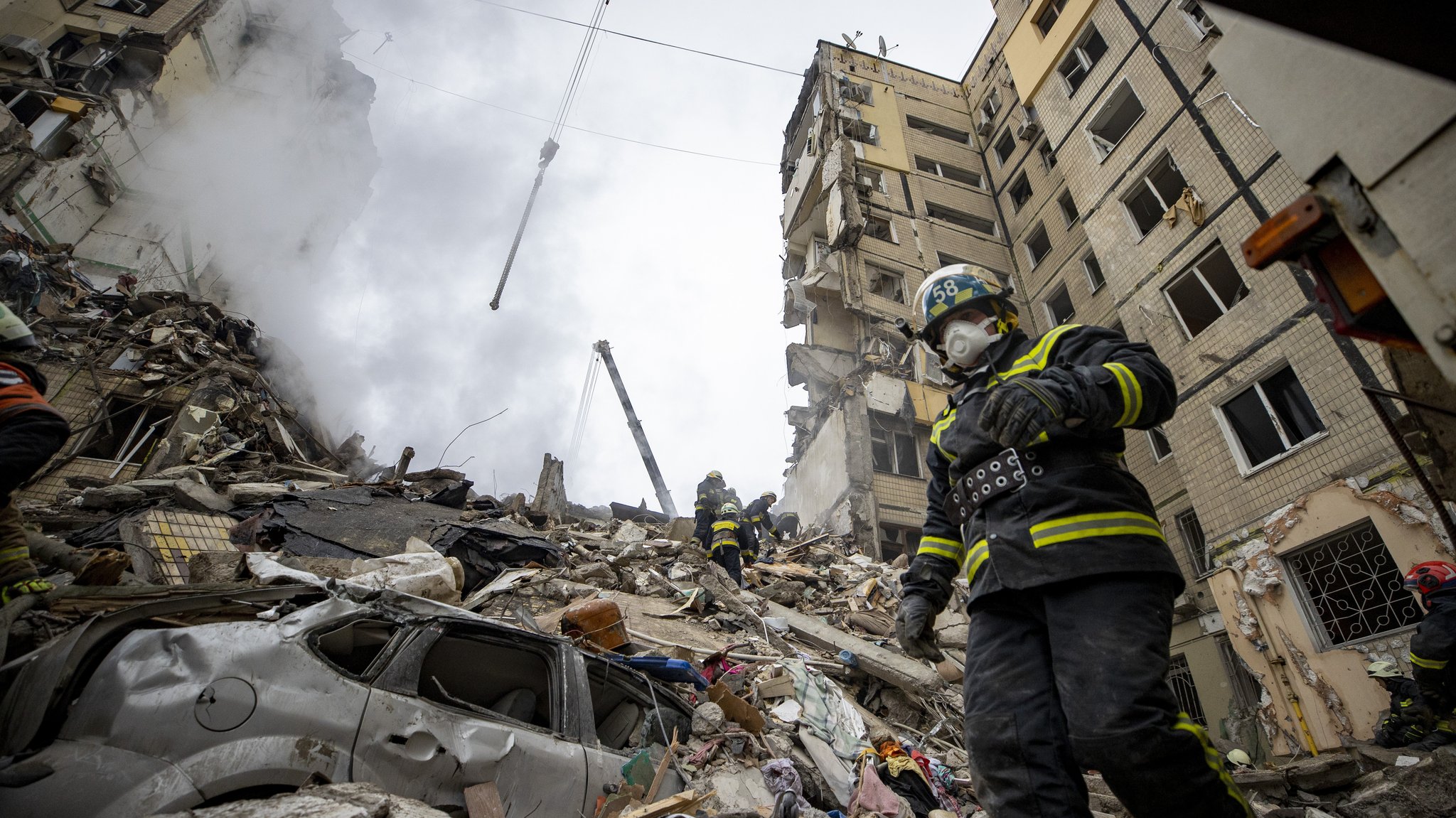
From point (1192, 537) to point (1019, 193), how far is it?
1380 cm

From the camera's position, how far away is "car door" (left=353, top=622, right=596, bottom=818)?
230 cm

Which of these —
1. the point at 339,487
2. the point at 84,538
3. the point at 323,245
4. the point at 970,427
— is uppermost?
the point at 323,245

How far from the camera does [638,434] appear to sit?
86.9 feet

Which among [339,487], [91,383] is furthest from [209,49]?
[339,487]

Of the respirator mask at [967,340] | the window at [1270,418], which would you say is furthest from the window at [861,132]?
the respirator mask at [967,340]

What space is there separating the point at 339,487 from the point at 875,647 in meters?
7.81

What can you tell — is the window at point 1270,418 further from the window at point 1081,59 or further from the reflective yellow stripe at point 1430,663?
the window at point 1081,59

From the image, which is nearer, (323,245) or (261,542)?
(261,542)

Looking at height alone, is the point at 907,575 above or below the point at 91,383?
below

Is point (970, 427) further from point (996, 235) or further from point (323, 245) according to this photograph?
point (323, 245)

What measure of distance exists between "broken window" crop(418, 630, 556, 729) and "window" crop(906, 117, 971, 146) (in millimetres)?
24869

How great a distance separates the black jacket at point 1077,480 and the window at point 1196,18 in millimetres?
13736

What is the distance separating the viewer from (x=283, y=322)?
80.2ft

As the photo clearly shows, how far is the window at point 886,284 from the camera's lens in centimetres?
1977
